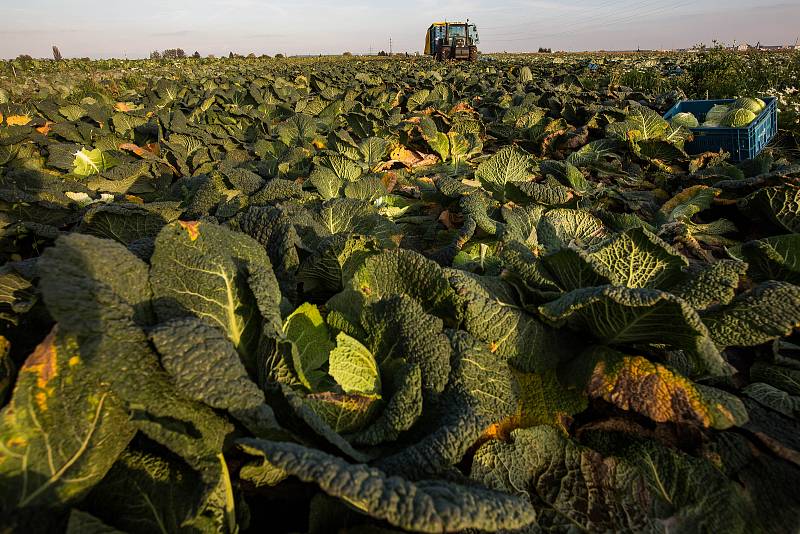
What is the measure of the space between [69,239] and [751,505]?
8.76 ft

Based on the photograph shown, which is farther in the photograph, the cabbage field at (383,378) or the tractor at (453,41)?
the tractor at (453,41)

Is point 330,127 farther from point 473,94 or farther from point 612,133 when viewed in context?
point 473,94

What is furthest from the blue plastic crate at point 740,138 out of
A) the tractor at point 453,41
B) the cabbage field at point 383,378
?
the tractor at point 453,41

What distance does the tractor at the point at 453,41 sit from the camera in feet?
109

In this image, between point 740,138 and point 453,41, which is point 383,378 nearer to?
point 740,138

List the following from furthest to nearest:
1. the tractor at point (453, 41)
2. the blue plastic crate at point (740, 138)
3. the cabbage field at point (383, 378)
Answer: the tractor at point (453, 41) → the blue plastic crate at point (740, 138) → the cabbage field at point (383, 378)

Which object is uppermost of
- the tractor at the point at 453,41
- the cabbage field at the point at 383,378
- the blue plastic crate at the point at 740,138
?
the tractor at the point at 453,41

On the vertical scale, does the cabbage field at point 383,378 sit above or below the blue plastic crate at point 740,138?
below

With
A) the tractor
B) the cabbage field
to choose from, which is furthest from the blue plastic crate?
the tractor

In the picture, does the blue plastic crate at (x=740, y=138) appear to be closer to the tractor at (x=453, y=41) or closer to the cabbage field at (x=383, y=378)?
the cabbage field at (x=383, y=378)

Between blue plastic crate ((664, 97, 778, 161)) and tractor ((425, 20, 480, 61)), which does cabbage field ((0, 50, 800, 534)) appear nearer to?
blue plastic crate ((664, 97, 778, 161))

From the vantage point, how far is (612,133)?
6.51 m

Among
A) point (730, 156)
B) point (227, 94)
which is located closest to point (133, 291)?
point (730, 156)

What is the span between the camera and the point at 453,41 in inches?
1380
